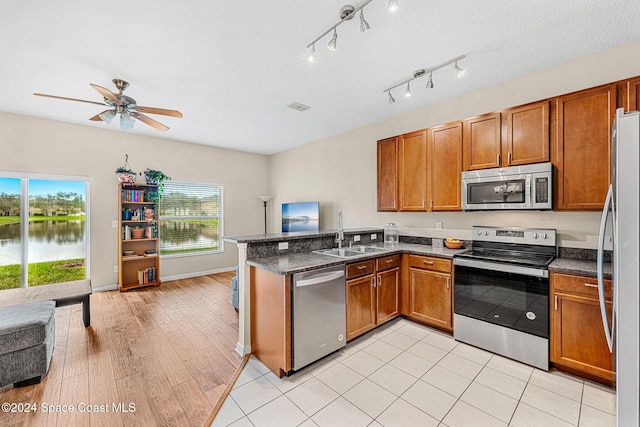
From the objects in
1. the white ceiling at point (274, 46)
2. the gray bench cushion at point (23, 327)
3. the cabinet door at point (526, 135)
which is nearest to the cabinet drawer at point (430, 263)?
the cabinet door at point (526, 135)

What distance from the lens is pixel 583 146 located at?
7.84 ft

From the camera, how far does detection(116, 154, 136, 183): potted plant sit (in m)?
4.67

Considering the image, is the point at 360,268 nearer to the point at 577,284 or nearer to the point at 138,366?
the point at 577,284

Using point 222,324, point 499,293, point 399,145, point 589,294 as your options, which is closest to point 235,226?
point 222,324

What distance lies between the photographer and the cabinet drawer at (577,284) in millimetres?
2035

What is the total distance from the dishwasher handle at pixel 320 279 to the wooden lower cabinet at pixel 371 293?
21 centimetres

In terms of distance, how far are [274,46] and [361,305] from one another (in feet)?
8.71

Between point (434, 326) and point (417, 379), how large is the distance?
1.04 meters

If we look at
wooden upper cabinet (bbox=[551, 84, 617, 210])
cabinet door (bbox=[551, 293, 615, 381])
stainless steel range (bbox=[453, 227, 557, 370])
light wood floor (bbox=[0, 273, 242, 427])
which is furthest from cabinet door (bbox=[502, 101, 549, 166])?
light wood floor (bbox=[0, 273, 242, 427])

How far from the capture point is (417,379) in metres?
2.22

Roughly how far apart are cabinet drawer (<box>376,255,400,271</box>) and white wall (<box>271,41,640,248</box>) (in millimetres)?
854

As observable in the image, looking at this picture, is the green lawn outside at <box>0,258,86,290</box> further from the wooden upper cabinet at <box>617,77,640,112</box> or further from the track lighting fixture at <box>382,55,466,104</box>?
the wooden upper cabinet at <box>617,77,640,112</box>

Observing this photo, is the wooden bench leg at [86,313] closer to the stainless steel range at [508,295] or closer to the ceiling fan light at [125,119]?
the ceiling fan light at [125,119]

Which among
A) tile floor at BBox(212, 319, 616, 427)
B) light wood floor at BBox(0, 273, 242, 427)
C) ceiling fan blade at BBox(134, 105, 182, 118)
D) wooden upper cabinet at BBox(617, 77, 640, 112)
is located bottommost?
tile floor at BBox(212, 319, 616, 427)
